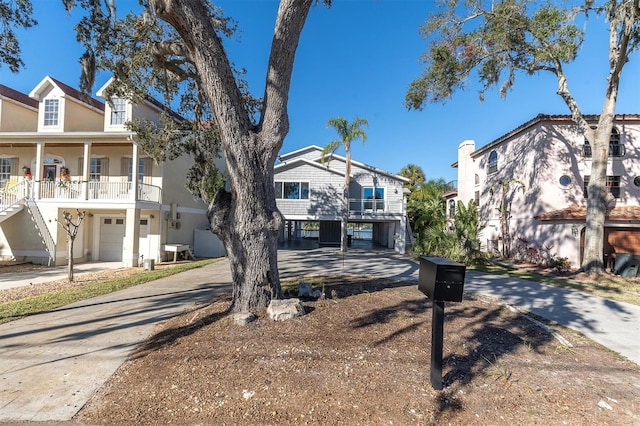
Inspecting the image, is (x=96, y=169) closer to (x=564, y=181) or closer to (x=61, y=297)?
(x=61, y=297)

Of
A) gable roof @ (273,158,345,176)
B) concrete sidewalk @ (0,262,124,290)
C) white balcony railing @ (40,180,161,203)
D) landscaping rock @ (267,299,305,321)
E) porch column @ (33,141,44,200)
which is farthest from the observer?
gable roof @ (273,158,345,176)

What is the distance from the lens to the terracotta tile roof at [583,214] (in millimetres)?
13851

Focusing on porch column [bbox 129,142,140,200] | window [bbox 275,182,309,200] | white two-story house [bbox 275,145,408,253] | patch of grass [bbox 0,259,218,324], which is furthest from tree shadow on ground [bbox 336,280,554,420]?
window [bbox 275,182,309,200]

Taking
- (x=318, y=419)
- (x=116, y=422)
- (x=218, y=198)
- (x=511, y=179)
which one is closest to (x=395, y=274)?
(x=218, y=198)

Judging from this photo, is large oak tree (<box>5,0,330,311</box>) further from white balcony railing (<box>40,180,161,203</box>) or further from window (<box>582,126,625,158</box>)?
window (<box>582,126,625,158</box>)

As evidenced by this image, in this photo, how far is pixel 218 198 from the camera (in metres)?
5.71

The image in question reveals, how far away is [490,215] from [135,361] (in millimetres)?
20920

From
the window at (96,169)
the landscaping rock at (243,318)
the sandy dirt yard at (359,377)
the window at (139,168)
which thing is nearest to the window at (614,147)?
the sandy dirt yard at (359,377)

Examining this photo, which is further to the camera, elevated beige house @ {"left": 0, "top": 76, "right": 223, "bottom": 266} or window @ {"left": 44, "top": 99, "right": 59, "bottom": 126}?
window @ {"left": 44, "top": 99, "right": 59, "bottom": 126}

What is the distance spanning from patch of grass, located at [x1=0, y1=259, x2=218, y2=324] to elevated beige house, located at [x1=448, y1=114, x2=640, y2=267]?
59.2ft

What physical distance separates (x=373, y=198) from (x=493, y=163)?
823 cm

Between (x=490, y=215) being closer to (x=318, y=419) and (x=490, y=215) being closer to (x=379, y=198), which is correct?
(x=379, y=198)

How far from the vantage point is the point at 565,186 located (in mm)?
15656

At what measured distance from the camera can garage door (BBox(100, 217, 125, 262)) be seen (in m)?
15.2
